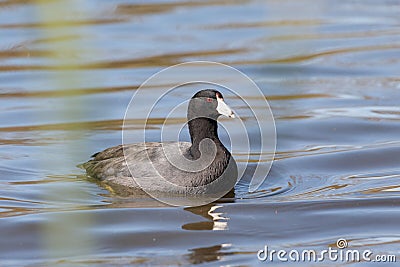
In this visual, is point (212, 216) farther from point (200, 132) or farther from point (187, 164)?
point (200, 132)

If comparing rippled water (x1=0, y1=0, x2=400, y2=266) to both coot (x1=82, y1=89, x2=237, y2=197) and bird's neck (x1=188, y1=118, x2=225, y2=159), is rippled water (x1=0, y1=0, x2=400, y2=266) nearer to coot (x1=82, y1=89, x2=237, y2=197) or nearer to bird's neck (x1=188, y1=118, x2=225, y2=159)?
coot (x1=82, y1=89, x2=237, y2=197)

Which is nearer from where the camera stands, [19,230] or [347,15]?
[19,230]

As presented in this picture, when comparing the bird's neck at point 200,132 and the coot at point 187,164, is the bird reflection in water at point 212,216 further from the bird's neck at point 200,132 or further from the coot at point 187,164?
→ the bird's neck at point 200,132

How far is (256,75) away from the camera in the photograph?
1134 centimetres

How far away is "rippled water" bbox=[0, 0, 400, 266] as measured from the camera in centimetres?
246

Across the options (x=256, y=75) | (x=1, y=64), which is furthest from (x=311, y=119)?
(x=1, y=64)

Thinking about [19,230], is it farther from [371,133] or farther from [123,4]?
[123,4]

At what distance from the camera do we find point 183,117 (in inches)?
387

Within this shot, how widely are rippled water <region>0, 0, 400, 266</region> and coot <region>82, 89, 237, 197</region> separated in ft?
0.63

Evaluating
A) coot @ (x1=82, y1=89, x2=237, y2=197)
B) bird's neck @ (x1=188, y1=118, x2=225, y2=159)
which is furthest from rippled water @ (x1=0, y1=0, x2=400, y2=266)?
bird's neck @ (x1=188, y1=118, x2=225, y2=159)

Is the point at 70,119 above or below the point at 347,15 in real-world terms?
below

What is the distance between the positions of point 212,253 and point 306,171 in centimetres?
248

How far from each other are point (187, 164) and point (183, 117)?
2719 millimetres

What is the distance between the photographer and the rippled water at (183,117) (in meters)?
2.46
